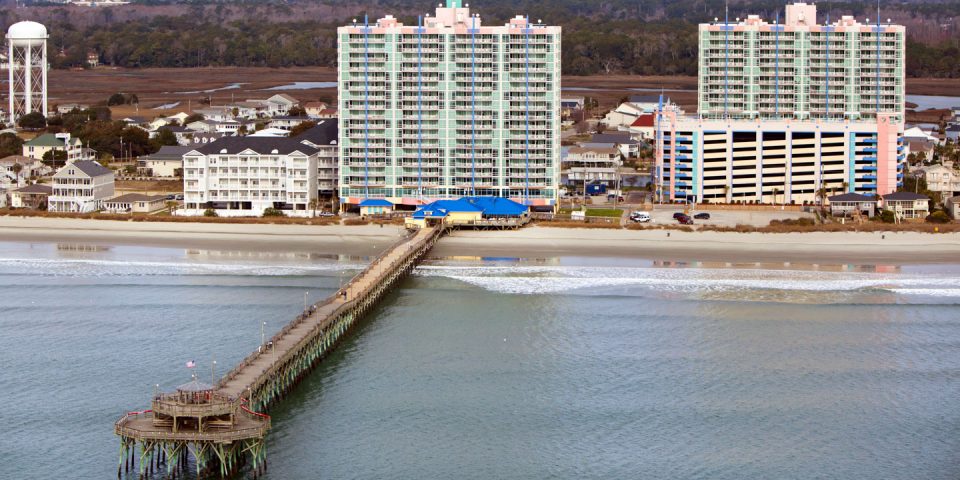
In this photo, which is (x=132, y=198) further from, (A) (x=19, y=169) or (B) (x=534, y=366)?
(B) (x=534, y=366)

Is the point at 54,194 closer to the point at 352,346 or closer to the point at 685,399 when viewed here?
the point at 352,346

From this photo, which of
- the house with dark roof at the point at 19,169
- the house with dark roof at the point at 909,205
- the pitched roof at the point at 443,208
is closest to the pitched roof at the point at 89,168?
the house with dark roof at the point at 19,169

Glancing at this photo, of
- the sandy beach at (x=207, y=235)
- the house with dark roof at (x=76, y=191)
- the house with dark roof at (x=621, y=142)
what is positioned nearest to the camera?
the sandy beach at (x=207, y=235)

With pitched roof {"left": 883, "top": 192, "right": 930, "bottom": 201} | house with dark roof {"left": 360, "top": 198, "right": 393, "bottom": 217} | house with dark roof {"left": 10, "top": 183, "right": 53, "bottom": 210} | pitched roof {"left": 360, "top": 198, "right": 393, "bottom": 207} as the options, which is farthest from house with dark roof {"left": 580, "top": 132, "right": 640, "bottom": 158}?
house with dark roof {"left": 10, "top": 183, "right": 53, "bottom": 210}

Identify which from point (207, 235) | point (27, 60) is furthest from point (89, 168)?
point (27, 60)

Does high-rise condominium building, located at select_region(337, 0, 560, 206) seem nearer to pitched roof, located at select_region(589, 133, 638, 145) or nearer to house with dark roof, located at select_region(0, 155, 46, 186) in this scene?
house with dark roof, located at select_region(0, 155, 46, 186)

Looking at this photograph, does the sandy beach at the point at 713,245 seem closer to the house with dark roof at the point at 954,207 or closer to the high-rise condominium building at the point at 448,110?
the high-rise condominium building at the point at 448,110

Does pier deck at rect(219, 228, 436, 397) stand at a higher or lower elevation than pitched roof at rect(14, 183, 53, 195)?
lower
